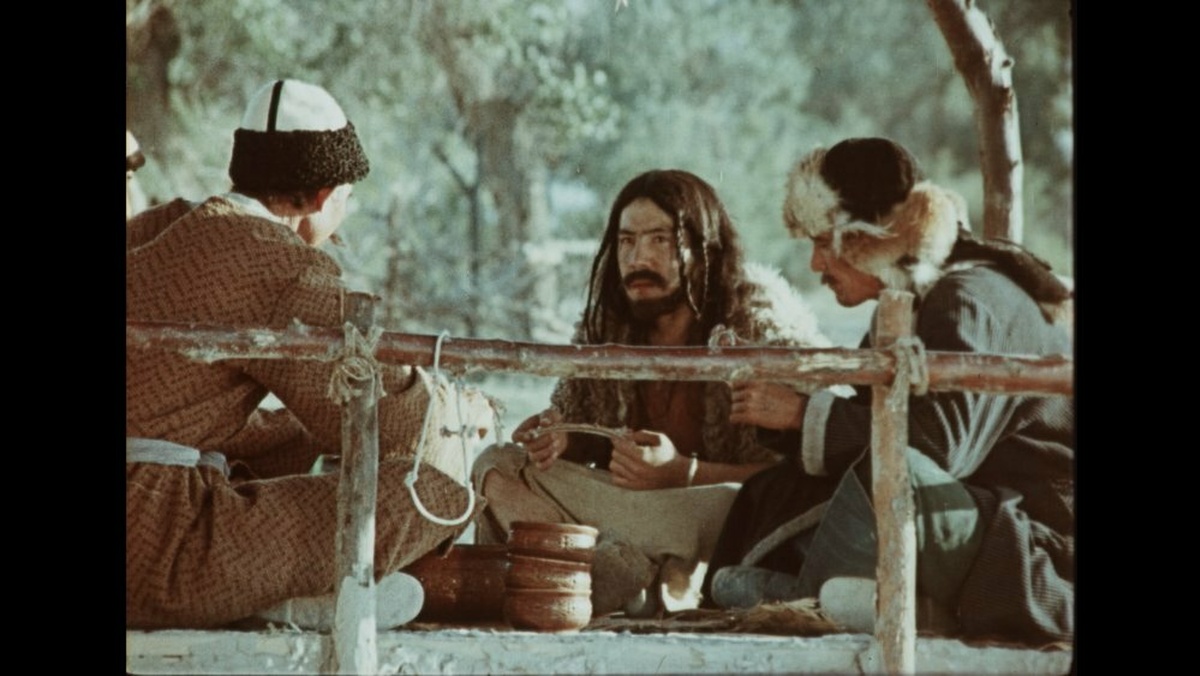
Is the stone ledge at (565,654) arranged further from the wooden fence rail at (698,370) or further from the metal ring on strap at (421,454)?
the metal ring on strap at (421,454)

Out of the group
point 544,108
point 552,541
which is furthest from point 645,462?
point 544,108

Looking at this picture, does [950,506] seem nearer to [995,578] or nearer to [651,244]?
[995,578]

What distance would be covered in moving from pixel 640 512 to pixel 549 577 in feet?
2.84

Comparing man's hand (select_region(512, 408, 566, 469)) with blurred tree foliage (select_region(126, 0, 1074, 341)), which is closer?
man's hand (select_region(512, 408, 566, 469))

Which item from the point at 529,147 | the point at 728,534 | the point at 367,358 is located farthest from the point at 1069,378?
the point at 529,147

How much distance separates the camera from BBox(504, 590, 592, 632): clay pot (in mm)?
4047

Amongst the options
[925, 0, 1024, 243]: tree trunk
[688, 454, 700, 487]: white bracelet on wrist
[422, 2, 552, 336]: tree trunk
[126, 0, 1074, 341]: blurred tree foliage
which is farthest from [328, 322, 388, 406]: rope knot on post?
[422, 2, 552, 336]: tree trunk

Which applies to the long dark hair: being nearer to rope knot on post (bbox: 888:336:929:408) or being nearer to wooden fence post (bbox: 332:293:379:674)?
rope knot on post (bbox: 888:336:929:408)

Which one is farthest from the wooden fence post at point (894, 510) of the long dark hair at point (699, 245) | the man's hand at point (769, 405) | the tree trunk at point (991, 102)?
the tree trunk at point (991, 102)

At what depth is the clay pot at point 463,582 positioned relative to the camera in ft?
13.9

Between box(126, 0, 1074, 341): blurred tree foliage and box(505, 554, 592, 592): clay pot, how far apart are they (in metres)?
3.82

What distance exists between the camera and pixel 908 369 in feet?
12.3

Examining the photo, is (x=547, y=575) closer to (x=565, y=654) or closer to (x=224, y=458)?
(x=565, y=654)

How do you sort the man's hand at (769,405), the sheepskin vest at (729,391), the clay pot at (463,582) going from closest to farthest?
1. the clay pot at (463,582)
2. the man's hand at (769,405)
3. the sheepskin vest at (729,391)
